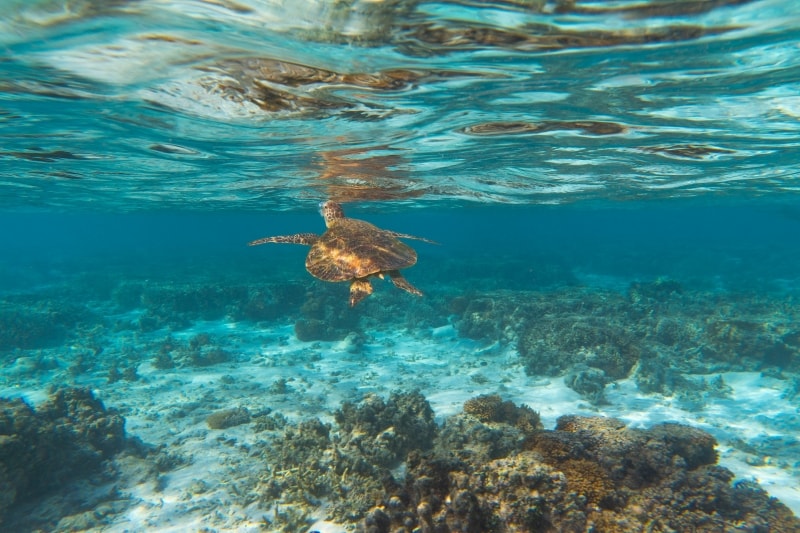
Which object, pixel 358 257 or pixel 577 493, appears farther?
pixel 358 257

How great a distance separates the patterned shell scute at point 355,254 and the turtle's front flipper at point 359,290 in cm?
30

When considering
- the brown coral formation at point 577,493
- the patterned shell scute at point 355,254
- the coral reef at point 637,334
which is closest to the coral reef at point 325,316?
the coral reef at point 637,334

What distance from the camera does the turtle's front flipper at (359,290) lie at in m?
8.09

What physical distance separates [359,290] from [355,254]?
0.81 meters

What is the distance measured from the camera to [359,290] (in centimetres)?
841

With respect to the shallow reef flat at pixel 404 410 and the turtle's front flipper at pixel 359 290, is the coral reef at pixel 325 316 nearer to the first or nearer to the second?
the shallow reef flat at pixel 404 410

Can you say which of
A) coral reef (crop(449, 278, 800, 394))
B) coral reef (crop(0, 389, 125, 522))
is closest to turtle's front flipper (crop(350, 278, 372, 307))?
coral reef (crop(0, 389, 125, 522))

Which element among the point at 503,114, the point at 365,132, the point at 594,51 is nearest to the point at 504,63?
the point at 594,51

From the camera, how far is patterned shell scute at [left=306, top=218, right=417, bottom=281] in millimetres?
8309

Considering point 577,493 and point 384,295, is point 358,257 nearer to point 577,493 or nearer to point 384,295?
point 577,493

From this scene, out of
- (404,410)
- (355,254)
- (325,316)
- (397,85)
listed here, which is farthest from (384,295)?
(397,85)

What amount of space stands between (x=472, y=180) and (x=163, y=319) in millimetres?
19750

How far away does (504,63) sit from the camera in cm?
775

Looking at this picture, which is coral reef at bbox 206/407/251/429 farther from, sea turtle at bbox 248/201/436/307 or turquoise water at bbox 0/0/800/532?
sea turtle at bbox 248/201/436/307
